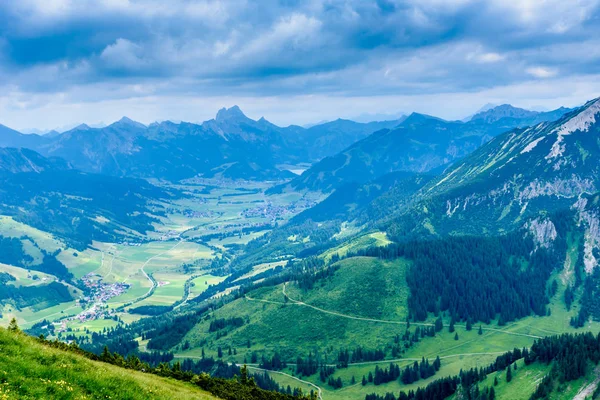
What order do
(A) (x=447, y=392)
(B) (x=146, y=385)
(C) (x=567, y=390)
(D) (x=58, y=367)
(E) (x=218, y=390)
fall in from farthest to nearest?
(A) (x=447, y=392) < (C) (x=567, y=390) < (E) (x=218, y=390) < (B) (x=146, y=385) < (D) (x=58, y=367)

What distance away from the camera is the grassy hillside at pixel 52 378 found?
3862 centimetres

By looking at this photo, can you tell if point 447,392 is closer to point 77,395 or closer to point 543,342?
point 543,342

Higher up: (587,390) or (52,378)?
(52,378)

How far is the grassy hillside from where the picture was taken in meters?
38.6

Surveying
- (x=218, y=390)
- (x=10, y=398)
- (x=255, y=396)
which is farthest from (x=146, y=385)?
(x=255, y=396)

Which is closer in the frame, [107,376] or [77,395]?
[77,395]

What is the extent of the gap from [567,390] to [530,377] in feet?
Result: 57.1

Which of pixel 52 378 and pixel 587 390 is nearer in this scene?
pixel 52 378

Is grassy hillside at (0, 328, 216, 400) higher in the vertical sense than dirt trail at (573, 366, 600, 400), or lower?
higher

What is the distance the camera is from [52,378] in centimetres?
4172

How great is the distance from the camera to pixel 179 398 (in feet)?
161

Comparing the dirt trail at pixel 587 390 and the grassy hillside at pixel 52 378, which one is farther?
the dirt trail at pixel 587 390

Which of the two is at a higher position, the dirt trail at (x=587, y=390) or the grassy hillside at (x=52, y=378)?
the grassy hillside at (x=52, y=378)

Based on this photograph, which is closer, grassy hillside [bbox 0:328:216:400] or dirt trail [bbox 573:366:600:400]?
grassy hillside [bbox 0:328:216:400]
